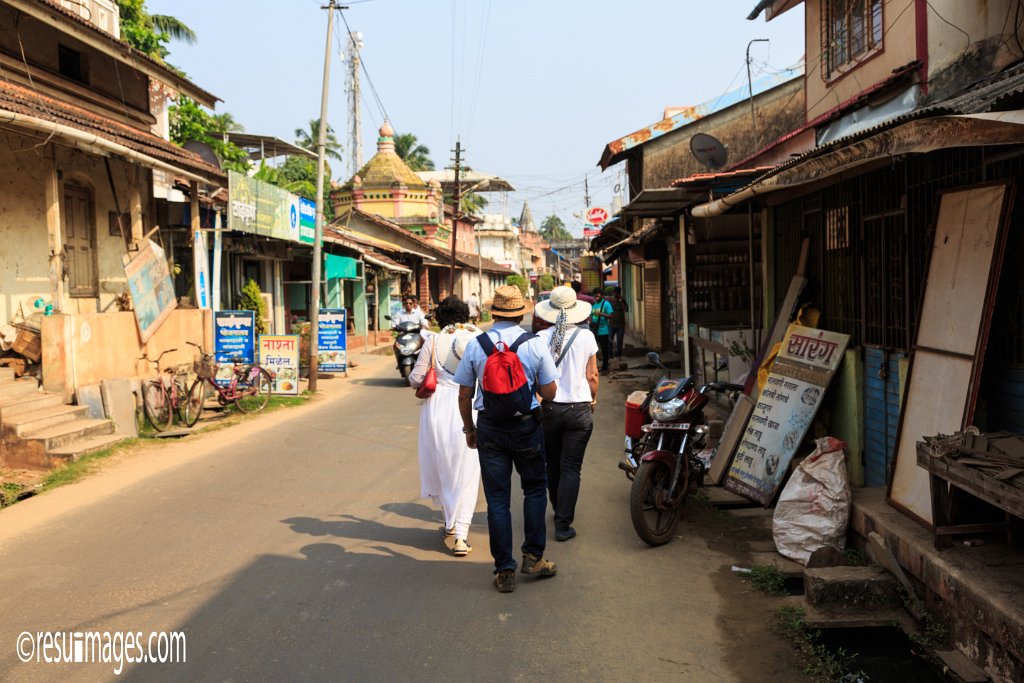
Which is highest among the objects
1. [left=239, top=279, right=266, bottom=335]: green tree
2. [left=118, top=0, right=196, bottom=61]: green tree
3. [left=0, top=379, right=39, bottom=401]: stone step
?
[left=118, top=0, right=196, bottom=61]: green tree

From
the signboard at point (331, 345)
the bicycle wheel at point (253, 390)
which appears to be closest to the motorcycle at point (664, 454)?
the bicycle wheel at point (253, 390)

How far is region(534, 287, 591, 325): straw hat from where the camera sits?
644cm

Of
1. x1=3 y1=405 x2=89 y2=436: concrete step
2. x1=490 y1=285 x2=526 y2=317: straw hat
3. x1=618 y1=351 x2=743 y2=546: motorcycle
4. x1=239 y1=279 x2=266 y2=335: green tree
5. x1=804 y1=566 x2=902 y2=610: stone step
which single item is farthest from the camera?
x1=239 y1=279 x2=266 y2=335: green tree

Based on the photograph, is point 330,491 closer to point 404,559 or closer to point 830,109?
point 404,559

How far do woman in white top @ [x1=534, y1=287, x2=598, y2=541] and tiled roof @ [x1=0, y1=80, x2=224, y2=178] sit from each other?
21.9 ft

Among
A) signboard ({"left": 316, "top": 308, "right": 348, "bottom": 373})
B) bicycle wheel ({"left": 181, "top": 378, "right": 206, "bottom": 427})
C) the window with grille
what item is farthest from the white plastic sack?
signboard ({"left": 316, "top": 308, "right": 348, "bottom": 373})

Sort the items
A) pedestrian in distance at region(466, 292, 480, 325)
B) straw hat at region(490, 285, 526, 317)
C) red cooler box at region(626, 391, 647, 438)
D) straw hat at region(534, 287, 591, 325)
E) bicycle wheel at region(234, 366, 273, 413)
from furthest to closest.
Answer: bicycle wheel at region(234, 366, 273, 413), red cooler box at region(626, 391, 647, 438), pedestrian in distance at region(466, 292, 480, 325), straw hat at region(534, 287, 591, 325), straw hat at region(490, 285, 526, 317)

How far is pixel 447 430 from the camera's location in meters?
6.27

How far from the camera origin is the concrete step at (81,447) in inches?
366

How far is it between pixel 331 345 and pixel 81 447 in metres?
8.99

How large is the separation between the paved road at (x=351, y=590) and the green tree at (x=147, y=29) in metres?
21.4

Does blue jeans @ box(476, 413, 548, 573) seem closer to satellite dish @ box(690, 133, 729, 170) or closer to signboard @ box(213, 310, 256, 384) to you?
signboard @ box(213, 310, 256, 384)

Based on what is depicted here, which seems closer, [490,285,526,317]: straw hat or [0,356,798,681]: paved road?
[0,356,798,681]: paved road

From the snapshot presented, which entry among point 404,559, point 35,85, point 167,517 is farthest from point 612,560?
point 35,85
